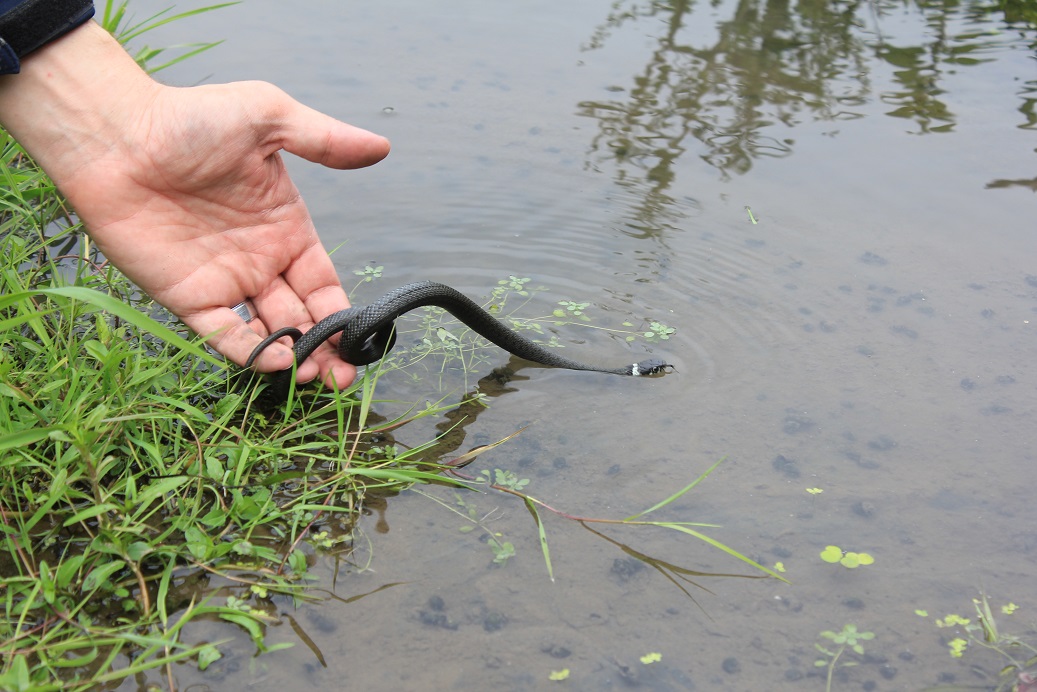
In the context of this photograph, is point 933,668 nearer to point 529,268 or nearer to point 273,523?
point 273,523

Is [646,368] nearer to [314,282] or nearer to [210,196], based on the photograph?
[314,282]

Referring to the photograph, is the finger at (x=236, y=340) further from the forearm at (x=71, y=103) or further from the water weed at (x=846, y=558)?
the water weed at (x=846, y=558)

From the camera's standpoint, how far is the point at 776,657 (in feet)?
8.93

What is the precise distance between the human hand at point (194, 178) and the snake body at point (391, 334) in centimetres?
7

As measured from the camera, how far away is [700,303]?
14.5ft

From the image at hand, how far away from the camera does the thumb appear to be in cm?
329

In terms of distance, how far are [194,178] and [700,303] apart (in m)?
2.48

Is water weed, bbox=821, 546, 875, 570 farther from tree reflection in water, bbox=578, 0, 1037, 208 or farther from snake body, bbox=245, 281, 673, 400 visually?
tree reflection in water, bbox=578, 0, 1037, 208

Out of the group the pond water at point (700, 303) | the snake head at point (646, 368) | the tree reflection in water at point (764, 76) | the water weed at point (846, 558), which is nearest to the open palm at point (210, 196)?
the pond water at point (700, 303)

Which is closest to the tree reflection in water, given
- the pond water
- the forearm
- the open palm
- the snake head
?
the pond water

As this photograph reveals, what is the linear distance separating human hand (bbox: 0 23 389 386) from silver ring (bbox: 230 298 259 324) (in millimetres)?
31

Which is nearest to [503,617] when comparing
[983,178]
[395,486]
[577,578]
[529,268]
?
[577,578]

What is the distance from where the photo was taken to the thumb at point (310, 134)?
329cm

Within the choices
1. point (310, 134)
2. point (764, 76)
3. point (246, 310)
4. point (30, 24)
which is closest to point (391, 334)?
point (246, 310)
